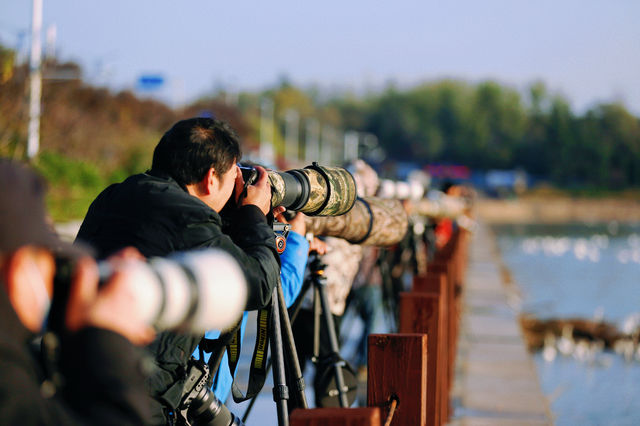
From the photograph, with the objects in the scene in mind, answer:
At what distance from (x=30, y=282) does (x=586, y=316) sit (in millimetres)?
15599

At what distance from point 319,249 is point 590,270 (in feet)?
84.3

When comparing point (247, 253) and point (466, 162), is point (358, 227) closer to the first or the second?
point (247, 253)

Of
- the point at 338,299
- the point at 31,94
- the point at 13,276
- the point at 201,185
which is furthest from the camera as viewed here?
the point at 31,94

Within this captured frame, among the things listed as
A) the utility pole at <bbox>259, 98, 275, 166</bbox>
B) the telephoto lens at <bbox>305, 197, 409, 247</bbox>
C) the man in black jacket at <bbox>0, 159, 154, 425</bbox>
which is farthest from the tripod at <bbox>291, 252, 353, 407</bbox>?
the utility pole at <bbox>259, 98, 275, 166</bbox>

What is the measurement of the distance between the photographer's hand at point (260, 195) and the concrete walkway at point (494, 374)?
3166 millimetres

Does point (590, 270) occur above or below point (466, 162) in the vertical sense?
below

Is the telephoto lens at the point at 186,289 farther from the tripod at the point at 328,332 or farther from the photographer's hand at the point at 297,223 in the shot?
the tripod at the point at 328,332

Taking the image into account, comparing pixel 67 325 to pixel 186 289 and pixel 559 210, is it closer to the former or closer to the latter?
pixel 186 289

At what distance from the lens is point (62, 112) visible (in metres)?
26.6

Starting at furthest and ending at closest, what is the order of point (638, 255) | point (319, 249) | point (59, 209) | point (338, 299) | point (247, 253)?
point (638, 255)
point (59, 209)
point (338, 299)
point (319, 249)
point (247, 253)

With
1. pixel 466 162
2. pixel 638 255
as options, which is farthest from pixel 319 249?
pixel 466 162

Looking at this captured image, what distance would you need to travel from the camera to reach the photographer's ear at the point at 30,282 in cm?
125

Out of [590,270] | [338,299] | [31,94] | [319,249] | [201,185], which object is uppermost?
[31,94]

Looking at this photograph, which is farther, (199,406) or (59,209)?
(59,209)
